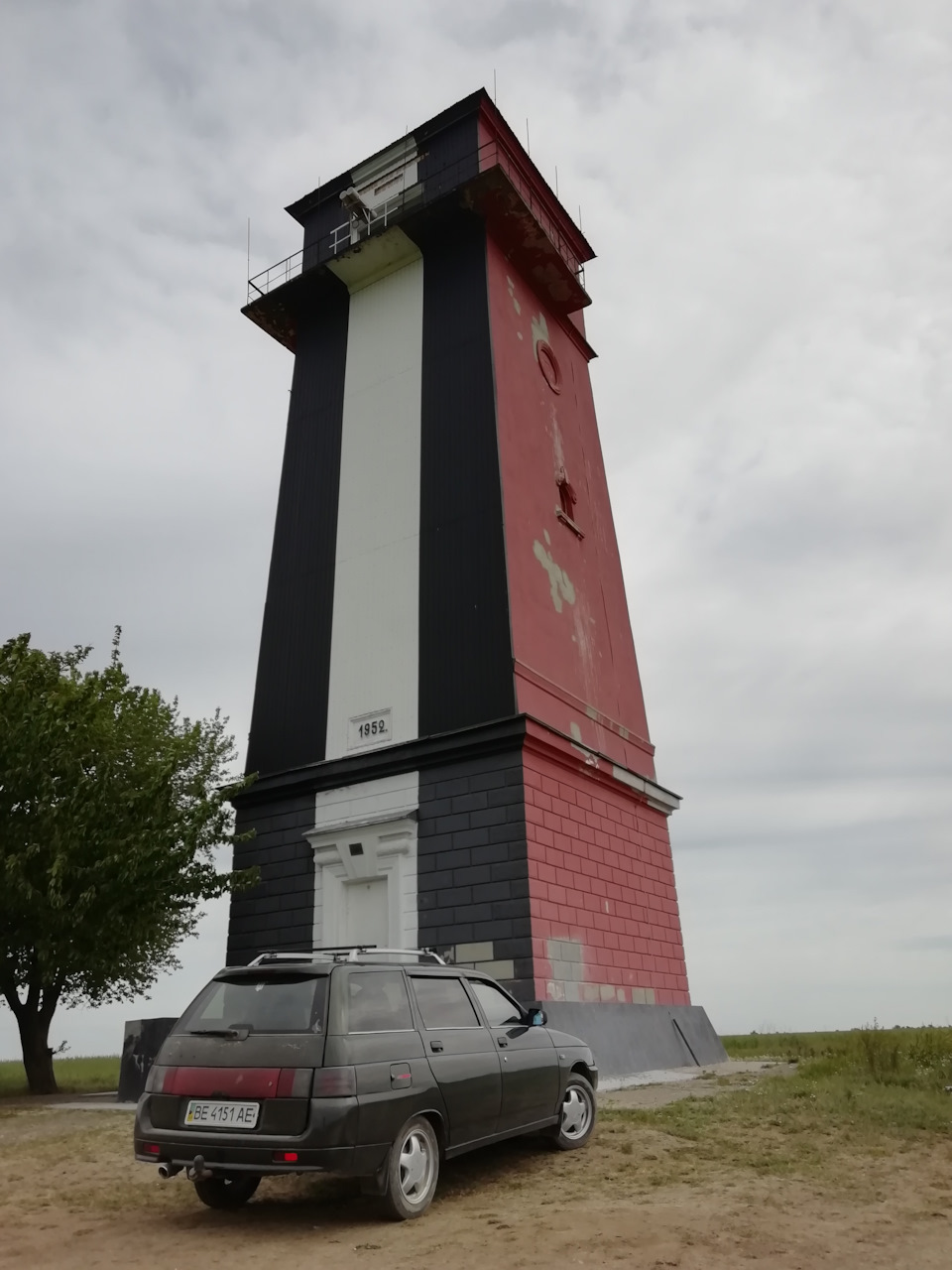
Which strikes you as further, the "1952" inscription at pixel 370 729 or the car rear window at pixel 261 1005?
the "1952" inscription at pixel 370 729

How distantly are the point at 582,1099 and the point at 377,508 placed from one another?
12.9 metres

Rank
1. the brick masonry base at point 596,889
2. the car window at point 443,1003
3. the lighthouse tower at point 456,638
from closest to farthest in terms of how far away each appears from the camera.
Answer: the car window at point 443,1003 → the brick masonry base at point 596,889 → the lighthouse tower at point 456,638

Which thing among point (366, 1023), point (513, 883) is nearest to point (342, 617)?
point (513, 883)

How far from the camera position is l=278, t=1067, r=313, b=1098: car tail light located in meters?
5.96

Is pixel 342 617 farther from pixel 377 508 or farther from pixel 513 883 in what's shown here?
pixel 513 883

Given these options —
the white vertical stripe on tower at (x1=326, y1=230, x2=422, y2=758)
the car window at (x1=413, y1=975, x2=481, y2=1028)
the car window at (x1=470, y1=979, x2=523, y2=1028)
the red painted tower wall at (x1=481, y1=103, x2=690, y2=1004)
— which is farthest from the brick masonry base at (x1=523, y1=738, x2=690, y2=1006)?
the car window at (x1=413, y1=975, x2=481, y2=1028)

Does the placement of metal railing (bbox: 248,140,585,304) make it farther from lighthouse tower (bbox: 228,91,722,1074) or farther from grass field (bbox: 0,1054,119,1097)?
grass field (bbox: 0,1054,119,1097)

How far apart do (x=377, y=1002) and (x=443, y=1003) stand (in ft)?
2.72

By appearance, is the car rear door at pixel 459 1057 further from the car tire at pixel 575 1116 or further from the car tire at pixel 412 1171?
the car tire at pixel 575 1116

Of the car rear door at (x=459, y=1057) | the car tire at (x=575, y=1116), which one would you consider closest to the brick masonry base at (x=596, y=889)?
the car tire at (x=575, y=1116)

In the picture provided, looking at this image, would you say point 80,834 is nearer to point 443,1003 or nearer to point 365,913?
point 365,913

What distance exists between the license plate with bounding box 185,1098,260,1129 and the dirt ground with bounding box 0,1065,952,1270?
2.11 feet

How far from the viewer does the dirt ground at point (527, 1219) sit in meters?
5.33

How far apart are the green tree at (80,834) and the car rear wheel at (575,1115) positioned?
8990 mm
